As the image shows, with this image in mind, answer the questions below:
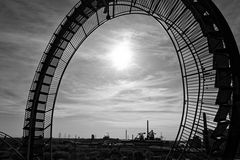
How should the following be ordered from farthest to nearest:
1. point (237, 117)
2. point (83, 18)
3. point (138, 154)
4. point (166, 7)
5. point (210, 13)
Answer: point (138, 154) → point (83, 18) → point (166, 7) → point (210, 13) → point (237, 117)

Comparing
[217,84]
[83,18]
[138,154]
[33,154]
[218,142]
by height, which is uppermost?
[83,18]

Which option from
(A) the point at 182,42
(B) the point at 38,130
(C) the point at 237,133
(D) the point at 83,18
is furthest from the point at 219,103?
(B) the point at 38,130

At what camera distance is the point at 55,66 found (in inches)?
647

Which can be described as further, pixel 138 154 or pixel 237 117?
pixel 138 154

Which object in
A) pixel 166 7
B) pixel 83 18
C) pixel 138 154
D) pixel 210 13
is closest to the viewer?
pixel 210 13

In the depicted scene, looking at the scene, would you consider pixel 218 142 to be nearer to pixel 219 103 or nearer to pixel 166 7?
pixel 219 103

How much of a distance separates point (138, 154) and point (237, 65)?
26049mm

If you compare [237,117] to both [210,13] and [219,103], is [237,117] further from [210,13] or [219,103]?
[210,13]

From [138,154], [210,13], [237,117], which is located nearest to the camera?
[237,117]

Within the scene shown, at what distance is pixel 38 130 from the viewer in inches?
631

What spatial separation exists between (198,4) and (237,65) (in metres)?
3.25

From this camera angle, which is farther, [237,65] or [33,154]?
Result: [33,154]

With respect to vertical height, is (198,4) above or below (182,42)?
above

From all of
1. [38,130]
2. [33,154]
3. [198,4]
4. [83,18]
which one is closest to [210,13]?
[198,4]
